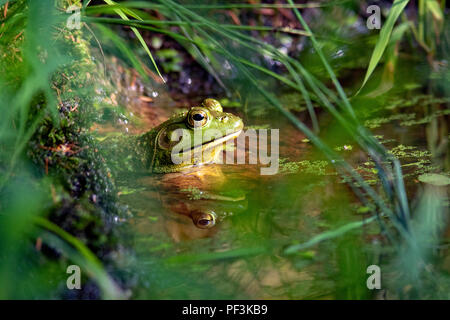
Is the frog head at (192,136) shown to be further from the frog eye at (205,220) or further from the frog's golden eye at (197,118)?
the frog eye at (205,220)

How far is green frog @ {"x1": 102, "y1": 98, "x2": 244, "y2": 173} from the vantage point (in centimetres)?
328

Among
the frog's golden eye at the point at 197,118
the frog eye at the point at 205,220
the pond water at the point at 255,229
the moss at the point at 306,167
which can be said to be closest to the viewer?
the pond water at the point at 255,229

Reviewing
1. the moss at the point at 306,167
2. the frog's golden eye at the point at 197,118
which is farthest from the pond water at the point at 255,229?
the frog's golden eye at the point at 197,118

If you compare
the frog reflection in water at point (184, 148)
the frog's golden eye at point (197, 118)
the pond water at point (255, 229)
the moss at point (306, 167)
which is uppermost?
the frog's golden eye at point (197, 118)

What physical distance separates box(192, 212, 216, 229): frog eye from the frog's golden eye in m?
0.93

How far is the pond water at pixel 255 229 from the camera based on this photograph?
1.91 metres

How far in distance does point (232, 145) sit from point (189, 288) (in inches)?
75.7

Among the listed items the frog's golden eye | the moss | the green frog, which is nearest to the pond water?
the moss

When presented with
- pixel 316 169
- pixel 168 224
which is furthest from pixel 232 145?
pixel 168 224

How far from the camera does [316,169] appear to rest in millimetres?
3043

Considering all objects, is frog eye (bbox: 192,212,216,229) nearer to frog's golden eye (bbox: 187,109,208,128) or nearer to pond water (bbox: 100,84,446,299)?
pond water (bbox: 100,84,446,299)

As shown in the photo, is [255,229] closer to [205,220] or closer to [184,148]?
[205,220]

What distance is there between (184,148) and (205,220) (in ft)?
3.36
